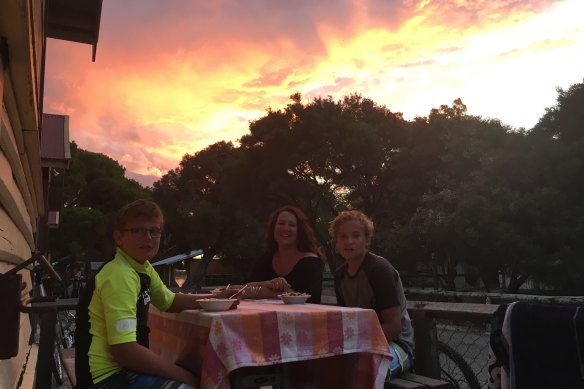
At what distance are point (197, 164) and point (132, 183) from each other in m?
6.27

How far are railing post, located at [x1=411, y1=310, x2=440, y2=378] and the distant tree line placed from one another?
11945mm

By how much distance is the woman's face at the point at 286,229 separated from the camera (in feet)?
13.9

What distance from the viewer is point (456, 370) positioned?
402cm

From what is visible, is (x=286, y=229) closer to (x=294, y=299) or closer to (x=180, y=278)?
(x=294, y=299)

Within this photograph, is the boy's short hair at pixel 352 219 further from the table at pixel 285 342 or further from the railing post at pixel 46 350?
the railing post at pixel 46 350

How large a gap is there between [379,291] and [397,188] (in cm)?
1878

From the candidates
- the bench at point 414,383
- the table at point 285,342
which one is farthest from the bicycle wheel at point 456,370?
the table at point 285,342

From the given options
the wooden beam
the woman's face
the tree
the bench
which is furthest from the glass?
the wooden beam

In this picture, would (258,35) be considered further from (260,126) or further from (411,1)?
(260,126)

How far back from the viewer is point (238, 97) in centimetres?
1391

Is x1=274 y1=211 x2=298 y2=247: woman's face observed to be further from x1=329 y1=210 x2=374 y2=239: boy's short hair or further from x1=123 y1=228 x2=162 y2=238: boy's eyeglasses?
x1=123 y1=228 x2=162 y2=238: boy's eyeglasses

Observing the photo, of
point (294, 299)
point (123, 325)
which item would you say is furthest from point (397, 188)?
point (123, 325)

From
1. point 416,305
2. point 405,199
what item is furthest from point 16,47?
point 405,199

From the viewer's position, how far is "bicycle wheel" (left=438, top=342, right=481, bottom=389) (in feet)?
12.0
